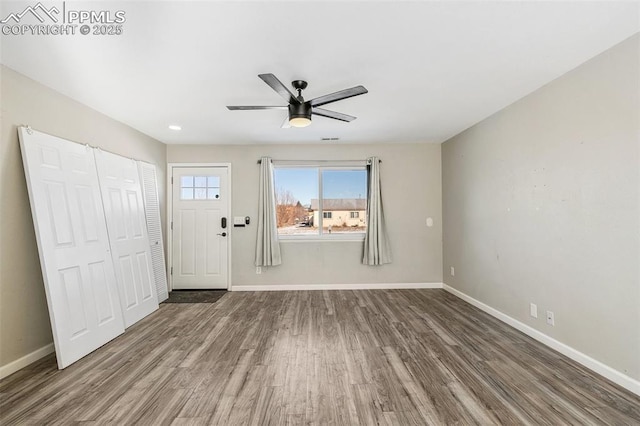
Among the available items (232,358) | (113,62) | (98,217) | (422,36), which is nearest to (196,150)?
(98,217)

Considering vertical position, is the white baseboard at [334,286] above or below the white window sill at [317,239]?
below

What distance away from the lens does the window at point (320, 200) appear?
194 inches

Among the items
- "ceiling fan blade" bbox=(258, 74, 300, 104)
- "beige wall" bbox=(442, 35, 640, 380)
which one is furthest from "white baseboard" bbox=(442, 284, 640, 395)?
"ceiling fan blade" bbox=(258, 74, 300, 104)

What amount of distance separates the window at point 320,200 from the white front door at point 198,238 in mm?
1000

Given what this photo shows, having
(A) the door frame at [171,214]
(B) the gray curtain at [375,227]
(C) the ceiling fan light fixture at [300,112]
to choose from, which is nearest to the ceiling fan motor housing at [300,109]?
(C) the ceiling fan light fixture at [300,112]

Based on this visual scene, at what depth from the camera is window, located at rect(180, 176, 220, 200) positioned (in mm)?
4766

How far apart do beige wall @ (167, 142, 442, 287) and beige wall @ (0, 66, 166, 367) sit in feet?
7.32

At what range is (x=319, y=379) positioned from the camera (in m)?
2.13

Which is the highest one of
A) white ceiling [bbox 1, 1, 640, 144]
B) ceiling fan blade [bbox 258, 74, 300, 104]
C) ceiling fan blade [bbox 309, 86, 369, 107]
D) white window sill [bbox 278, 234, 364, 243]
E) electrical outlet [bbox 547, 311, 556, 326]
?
white ceiling [bbox 1, 1, 640, 144]

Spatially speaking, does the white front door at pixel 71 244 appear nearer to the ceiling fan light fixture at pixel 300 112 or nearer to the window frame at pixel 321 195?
the ceiling fan light fixture at pixel 300 112

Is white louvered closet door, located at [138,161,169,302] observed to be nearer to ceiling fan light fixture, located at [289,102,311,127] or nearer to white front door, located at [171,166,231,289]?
white front door, located at [171,166,231,289]

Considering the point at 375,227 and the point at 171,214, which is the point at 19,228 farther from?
the point at 375,227

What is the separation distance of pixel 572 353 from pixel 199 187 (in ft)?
16.9

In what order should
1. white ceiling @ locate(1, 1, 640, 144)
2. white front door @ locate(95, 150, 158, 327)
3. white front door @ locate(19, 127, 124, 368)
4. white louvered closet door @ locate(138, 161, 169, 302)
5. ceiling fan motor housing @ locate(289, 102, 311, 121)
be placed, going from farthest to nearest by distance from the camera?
white louvered closet door @ locate(138, 161, 169, 302)
white front door @ locate(95, 150, 158, 327)
ceiling fan motor housing @ locate(289, 102, 311, 121)
white front door @ locate(19, 127, 124, 368)
white ceiling @ locate(1, 1, 640, 144)
